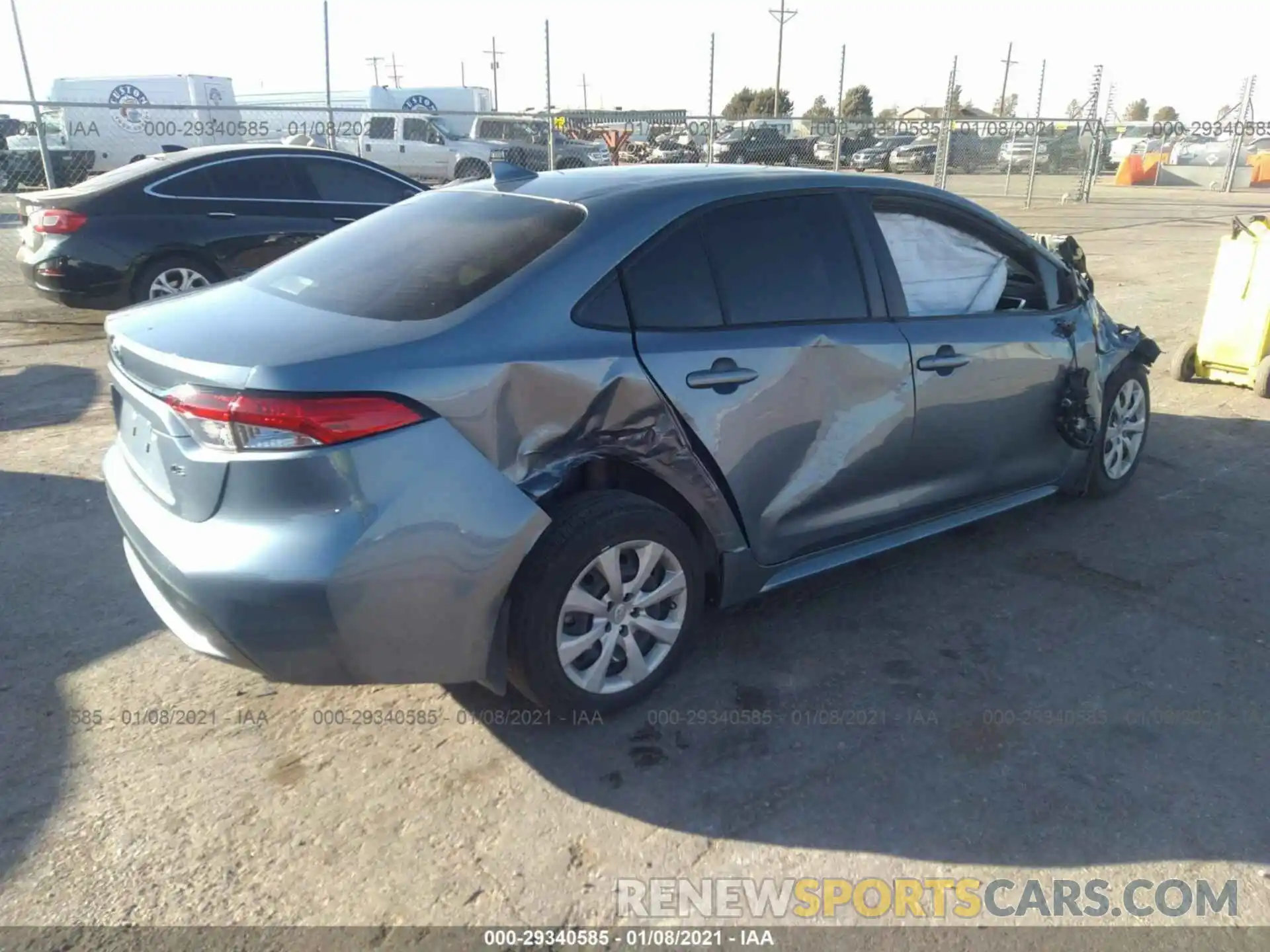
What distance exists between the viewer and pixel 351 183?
8.99 m

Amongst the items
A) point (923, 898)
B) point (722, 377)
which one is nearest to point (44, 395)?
point (722, 377)

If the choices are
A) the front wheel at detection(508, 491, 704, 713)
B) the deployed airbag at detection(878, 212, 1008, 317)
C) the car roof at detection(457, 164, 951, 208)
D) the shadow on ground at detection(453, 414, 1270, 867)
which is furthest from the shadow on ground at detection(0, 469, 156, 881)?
the deployed airbag at detection(878, 212, 1008, 317)

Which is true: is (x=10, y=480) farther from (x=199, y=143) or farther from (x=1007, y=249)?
(x=199, y=143)

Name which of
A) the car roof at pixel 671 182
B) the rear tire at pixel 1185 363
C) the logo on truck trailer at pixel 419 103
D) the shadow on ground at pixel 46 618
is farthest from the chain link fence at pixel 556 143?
the car roof at pixel 671 182

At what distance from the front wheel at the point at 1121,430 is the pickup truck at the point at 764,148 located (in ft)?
67.7

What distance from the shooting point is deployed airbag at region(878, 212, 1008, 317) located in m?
3.76

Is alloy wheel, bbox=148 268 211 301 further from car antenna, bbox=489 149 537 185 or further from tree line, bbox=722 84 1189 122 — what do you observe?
tree line, bbox=722 84 1189 122

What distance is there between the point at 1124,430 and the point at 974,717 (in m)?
2.46

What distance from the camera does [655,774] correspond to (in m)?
2.84

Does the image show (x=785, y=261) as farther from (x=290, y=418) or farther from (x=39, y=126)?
(x=39, y=126)

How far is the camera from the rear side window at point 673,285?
3.04 metres

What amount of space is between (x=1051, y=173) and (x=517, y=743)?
35.0m

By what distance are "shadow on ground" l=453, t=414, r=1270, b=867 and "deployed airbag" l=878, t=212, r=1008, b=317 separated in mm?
1110

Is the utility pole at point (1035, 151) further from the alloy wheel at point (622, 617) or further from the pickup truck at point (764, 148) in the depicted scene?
the alloy wheel at point (622, 617)
